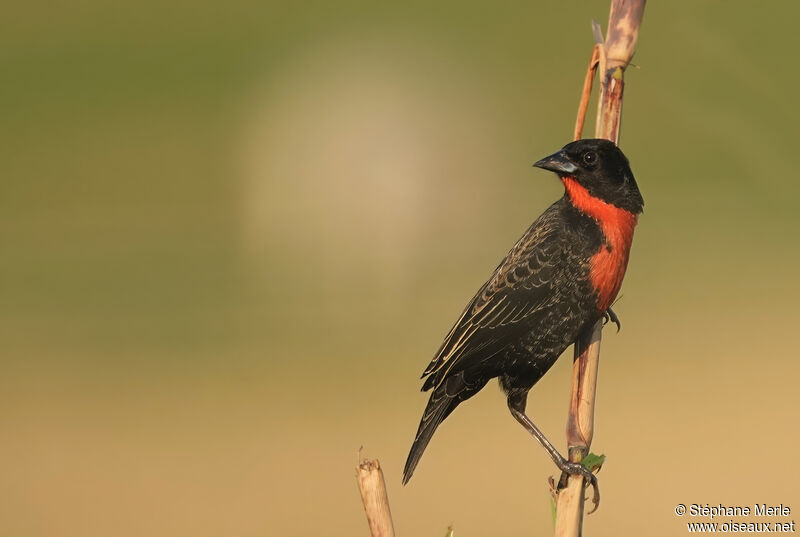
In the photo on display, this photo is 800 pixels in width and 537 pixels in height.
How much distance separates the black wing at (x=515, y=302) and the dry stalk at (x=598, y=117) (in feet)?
1.22

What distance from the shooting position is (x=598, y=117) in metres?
2.24

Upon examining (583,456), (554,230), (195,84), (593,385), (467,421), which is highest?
(195,84)

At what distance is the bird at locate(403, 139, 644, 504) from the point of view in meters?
2.49

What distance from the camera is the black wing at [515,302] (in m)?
2.57

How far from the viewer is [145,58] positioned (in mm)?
10148

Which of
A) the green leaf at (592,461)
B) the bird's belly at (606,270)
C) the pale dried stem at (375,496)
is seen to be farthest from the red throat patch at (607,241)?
the pale dried stem at (375,496)

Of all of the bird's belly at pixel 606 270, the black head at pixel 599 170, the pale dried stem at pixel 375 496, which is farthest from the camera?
the bird's belly at pixel 606 270

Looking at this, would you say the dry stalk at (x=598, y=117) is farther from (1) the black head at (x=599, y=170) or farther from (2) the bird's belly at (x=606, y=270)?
(2) the bird's belly at (x=606, y=270)

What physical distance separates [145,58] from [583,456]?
9.03m

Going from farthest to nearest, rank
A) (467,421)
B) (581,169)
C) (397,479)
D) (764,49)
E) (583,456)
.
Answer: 1. (764,49)
2. (467,421)
3. (397,479)
4. (581,169)
5. (583,456)

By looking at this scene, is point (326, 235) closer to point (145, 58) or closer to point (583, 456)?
point (145, 58)

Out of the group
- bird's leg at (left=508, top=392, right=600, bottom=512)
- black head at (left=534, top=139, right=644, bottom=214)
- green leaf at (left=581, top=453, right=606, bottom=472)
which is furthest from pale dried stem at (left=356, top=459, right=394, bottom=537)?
black head at (left=534, top=139, right=644, bottom=214)

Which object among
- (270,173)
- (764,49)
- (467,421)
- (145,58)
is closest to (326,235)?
(270,173)

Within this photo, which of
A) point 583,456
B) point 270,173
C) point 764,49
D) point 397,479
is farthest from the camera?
point 270,173
